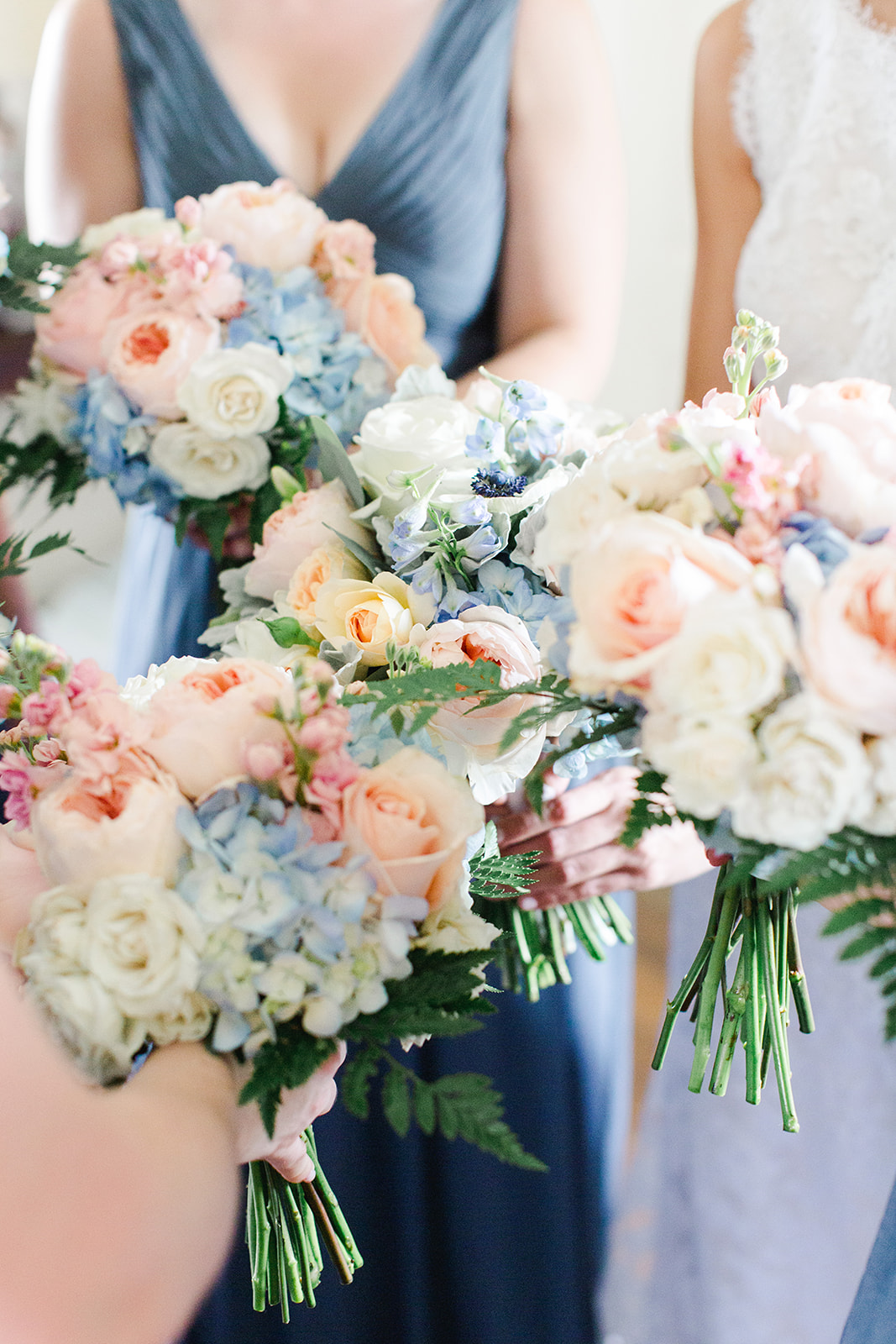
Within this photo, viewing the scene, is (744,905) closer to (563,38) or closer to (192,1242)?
(192,1242)

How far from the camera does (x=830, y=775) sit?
30 centimetres

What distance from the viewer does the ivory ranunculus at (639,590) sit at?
0.32 metres

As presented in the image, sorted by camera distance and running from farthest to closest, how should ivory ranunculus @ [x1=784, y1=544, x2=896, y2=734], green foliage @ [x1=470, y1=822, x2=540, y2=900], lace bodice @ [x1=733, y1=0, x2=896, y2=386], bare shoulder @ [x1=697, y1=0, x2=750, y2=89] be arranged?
bare shoulder @ [x1=697, y1=0, x2=750, y2=89] → lace bodice @ [x1=733, y1=0, x2=896, y2=386] → green foliage @ [x1=470, y1=822, x2=540, y2=900] → ivory ranunculus @ [x1=784, y1=544, x2=896, y2=734]

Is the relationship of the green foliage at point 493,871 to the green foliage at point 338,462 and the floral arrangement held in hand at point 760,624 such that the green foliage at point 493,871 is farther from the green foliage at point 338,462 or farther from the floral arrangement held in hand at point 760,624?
the green foliage at point 338,462

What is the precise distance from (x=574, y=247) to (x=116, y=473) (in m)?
0.62

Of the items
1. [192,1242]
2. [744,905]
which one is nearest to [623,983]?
[744,905]

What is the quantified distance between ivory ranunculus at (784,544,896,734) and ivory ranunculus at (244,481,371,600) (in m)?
0.32

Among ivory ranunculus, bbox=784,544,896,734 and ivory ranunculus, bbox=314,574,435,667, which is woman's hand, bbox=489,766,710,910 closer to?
ivory ranunculus, bbox=314,574,435,667

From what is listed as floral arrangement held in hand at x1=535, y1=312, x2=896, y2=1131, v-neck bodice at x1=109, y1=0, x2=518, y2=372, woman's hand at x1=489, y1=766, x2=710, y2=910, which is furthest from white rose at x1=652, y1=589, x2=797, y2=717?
v-neck bodice at x1=109, y1=0, x2=518, y2=372

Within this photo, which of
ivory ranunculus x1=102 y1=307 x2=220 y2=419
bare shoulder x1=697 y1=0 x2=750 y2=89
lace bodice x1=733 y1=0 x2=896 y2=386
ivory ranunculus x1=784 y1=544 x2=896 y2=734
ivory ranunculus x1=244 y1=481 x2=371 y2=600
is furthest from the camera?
bare shoulder x1=697 y1=0 x2=750 y2=89

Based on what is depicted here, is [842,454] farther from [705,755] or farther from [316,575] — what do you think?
[316,575]

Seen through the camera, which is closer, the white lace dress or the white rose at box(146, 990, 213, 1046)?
the white rose at box(146, 990, 213, 1046)

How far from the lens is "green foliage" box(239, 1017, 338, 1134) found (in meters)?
0.33

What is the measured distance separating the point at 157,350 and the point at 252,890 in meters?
0.49
